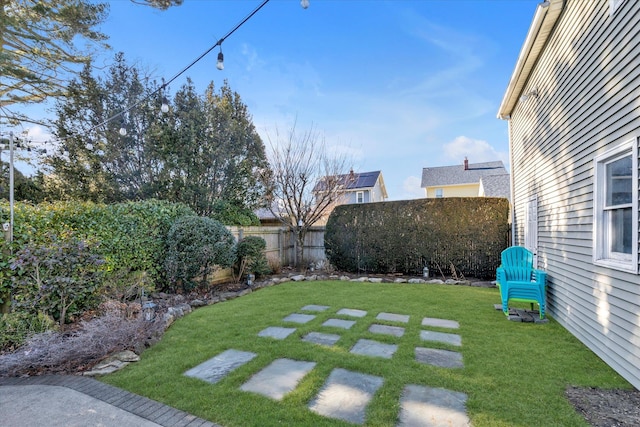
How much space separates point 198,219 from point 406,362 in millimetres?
4777

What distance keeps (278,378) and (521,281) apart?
13.4 ft

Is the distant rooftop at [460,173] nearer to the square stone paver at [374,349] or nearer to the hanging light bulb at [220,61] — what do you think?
the square stone paver at [374,349]

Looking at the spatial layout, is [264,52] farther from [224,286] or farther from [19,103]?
[19,103]

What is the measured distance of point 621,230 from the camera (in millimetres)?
2900

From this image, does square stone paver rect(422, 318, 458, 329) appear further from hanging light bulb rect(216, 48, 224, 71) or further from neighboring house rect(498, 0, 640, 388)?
hanging light bulb rect(216, 48, 224, 71)

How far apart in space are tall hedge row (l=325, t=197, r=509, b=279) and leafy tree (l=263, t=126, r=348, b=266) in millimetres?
988

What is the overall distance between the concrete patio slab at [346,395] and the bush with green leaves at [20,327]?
10.5 feet

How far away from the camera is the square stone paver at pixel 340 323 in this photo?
399 cm

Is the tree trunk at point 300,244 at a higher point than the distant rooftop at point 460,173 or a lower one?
lower

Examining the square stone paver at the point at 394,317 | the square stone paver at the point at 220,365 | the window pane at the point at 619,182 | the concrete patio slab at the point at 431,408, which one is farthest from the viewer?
the square stone paver at the point at 394,317

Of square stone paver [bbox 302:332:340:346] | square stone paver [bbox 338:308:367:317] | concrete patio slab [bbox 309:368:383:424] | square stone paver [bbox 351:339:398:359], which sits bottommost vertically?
square stone paver [bbox 338:308:367:317]

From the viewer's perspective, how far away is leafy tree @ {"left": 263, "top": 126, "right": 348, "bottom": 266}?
954cm

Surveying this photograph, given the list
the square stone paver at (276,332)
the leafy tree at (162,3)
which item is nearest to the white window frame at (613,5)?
the square stone paver at (276,332)

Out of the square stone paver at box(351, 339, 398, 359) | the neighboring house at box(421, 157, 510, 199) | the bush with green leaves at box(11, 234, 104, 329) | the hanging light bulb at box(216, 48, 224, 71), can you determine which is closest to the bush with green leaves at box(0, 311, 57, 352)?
the bush with green leaves at box(11, 234, 104, 329)
